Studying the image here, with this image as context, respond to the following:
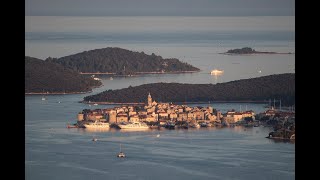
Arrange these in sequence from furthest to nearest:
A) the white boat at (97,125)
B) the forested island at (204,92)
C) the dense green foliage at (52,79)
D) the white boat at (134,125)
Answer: the forested island at (204,92) → the white boat at (134,125) → the white boat at (97,125) → the dense green foliage at (52,79)

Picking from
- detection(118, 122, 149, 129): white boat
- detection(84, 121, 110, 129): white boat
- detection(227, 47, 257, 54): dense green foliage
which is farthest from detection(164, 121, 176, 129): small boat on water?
detection(227, 47, 257, 54): dense green foliage

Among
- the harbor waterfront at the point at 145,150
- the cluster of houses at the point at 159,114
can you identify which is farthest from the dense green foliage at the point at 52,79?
the cluster of houses at the point at 159,114

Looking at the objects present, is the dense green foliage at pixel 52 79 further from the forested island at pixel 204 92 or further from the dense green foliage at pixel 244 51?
the dense green foliage at pixel 244 51

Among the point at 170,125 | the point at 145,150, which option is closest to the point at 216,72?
the point at 170,125

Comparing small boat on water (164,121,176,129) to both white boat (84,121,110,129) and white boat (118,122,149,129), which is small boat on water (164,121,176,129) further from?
white boat (84,121,110,129)

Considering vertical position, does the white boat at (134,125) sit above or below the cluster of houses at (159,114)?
below
